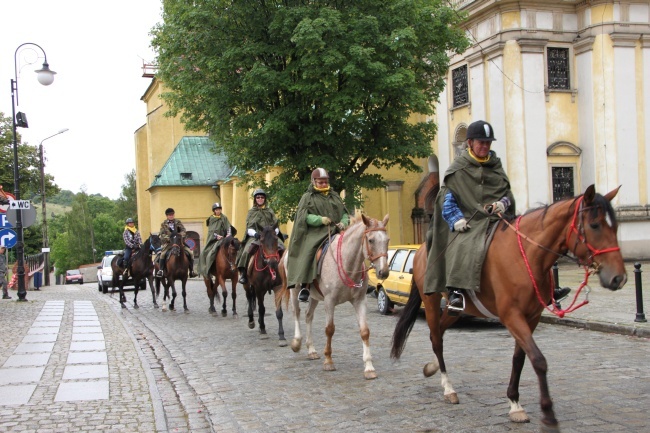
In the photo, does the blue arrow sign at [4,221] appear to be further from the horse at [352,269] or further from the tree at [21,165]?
the tree at [21,165]

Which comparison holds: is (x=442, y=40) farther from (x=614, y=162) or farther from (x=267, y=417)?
(x=267, y=417)

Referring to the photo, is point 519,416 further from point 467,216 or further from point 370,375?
point 370,375

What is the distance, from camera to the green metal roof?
1976 inches

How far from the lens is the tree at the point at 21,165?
54.7m

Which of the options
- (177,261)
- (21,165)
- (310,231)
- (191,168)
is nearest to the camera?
(310,231)

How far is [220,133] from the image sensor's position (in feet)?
71.4

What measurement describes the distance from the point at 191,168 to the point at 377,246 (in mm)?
44105

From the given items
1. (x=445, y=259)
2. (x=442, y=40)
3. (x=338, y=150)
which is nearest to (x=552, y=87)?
(x=442, y=40)

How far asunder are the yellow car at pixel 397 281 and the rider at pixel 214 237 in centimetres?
419

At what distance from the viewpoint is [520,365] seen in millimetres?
6266

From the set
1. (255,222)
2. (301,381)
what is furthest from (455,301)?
(255,222)

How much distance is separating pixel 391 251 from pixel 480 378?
9.09 metres

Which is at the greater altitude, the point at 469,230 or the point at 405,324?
the point at 469,230

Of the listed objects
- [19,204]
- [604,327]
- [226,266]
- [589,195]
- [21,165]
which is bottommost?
[604,327]
